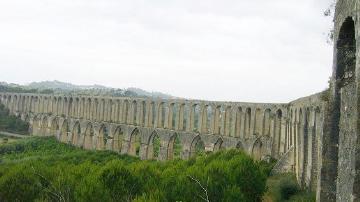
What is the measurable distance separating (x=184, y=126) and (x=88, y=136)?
14184 millimetres

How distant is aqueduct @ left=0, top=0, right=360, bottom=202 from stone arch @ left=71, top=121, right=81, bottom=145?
119 millimetres

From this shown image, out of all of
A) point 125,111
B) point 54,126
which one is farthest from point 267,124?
point 54,126

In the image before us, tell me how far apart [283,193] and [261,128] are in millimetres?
14538

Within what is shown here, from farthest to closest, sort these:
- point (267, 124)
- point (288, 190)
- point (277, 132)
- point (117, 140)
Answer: point (117, 140) → point (267, 124) → point (277, 132) → point (288, 190)

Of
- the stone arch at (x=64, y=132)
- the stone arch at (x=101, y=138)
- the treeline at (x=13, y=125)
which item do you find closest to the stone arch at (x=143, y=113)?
the stone arch at (x=101, y=138)

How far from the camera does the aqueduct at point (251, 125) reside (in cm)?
694

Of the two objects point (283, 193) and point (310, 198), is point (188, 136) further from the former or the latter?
point (310, 198)

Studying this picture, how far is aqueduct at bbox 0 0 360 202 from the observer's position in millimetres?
6938

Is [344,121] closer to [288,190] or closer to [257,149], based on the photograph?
[288,190]

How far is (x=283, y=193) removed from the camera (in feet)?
60.5

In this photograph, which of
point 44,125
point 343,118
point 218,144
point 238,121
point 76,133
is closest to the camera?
point 343,118

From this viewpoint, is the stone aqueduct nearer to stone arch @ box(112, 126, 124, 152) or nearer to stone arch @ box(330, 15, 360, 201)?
stone arch @ box(112, 126, 124, 152)

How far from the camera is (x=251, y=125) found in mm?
33250

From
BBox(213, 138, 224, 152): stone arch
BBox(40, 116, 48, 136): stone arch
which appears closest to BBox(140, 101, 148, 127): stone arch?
BBox(213, 138, 224, 152): stone arch
